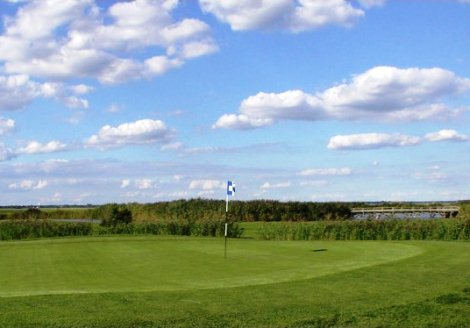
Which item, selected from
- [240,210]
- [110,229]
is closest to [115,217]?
[110,229]

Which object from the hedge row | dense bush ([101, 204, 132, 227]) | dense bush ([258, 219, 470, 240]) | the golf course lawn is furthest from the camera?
dense bush ([101, 204, 132, 227])

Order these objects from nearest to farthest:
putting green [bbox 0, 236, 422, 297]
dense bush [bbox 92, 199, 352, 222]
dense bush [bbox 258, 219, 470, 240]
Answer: putting green [bbox 0, 236, 422, 297]
dense bush [bbox 258, 219, 470, 240]
dense bush [bbox 92, 199, 352, 222]

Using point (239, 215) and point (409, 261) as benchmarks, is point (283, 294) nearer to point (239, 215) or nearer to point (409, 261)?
point (409, 261)

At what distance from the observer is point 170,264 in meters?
17.5

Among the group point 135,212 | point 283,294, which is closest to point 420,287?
point 283,294

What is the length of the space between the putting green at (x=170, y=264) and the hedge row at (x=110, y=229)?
10.9 m

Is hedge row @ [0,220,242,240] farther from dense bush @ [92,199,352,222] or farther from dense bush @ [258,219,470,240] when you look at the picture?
dense bush @ [92,199,352,222]

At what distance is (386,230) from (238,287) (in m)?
20.8

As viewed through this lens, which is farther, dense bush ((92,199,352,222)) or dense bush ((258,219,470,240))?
dense bush ((92,199,352,222))

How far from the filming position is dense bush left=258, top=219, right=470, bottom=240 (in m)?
31.8

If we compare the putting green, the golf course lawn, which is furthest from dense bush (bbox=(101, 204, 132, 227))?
the golf course lawn

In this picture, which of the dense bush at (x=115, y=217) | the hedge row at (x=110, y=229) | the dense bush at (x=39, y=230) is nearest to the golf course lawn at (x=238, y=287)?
the hedge row at (x=110, y=229)

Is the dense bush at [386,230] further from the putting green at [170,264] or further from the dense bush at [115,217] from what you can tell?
the dense bush at [115,217]

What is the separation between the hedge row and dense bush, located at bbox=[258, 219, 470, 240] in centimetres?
452
